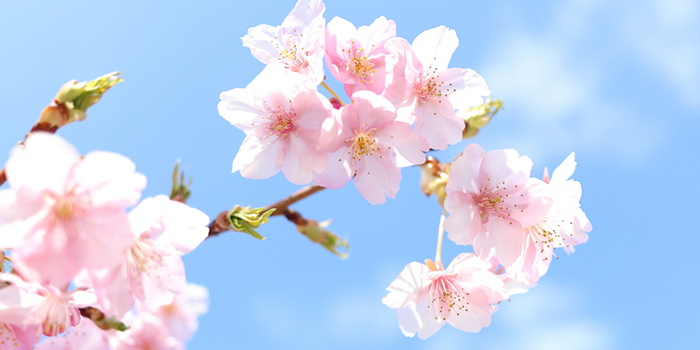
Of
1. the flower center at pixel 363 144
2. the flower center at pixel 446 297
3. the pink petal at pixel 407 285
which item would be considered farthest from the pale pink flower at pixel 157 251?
the flower center at pixel 446 297

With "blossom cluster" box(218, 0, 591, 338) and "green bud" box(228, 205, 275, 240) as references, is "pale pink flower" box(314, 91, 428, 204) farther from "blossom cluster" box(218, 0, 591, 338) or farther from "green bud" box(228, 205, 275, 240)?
"green bud" box(228, 205, 275, 240)

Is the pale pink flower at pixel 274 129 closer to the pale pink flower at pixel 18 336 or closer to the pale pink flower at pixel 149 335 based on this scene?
the pale pink flower at pixel 18 336

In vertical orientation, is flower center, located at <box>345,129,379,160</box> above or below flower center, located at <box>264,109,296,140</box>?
above

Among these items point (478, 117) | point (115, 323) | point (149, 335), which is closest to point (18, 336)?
point (115, 323)

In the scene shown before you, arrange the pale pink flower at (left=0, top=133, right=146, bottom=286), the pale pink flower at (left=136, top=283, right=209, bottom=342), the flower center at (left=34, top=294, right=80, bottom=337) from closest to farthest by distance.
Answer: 1. the pale pink flower at (left=0, top=133, right=146, bottom=286)
2. the flower center at (left=34, top=294, right=80, bottom=337)
3. the pale pink flower at (left=136, top=283, right=209, bottom=342)

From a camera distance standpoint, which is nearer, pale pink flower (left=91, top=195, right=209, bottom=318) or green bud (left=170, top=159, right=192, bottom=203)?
pale pink flower (left=91, top=195, right=209, bottom=318)

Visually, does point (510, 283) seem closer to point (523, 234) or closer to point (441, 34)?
point (523, 234)

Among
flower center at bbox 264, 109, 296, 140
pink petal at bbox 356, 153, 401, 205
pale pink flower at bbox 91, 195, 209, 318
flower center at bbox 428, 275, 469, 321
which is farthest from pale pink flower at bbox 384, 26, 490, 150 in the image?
pale pink flower at bbox 91, 195, 209, 318
